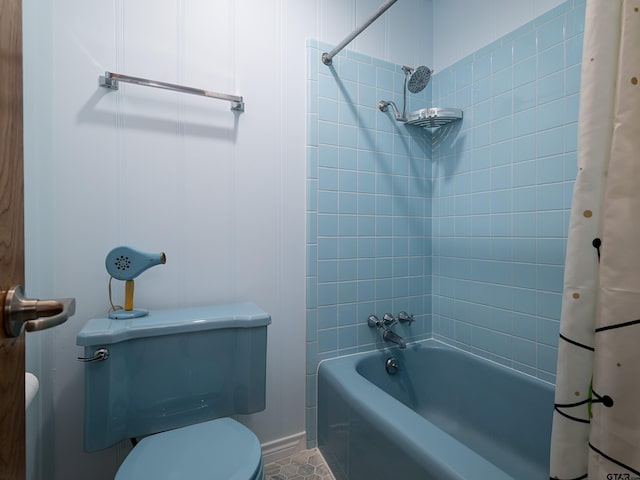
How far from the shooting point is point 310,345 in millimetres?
1489

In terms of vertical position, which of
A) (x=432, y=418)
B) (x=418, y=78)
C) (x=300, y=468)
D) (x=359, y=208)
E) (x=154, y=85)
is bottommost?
(x=300, y=468)

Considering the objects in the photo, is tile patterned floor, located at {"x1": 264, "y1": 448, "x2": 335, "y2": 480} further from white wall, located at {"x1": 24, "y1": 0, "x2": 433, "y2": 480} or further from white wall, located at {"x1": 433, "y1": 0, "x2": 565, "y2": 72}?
white wall, located at {"x1": 433, "y1": 0, "x2": 565, "y2": 72}

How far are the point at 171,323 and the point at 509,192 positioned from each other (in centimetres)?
149

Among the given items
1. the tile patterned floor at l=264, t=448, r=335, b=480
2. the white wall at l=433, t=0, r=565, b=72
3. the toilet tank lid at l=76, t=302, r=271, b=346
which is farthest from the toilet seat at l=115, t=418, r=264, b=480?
the white wall at l=433, t=0, r=565, b=72

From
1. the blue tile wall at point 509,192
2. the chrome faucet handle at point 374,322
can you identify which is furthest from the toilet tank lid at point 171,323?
the blue tile wall at point 509,192

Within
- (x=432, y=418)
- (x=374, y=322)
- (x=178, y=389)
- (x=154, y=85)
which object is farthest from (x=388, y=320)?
(x=154, y=85)

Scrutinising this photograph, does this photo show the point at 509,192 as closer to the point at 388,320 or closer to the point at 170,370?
the point at 388,320

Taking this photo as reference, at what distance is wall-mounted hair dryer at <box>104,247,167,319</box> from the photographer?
1.03m

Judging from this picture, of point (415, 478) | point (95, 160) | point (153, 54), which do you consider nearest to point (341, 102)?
point (153, 54)

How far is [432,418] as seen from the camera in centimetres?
159

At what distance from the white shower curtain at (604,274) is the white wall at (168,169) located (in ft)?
3.56

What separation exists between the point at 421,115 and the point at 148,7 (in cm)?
125

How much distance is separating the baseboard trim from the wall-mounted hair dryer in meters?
0.84

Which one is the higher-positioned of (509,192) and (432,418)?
(509,192)
